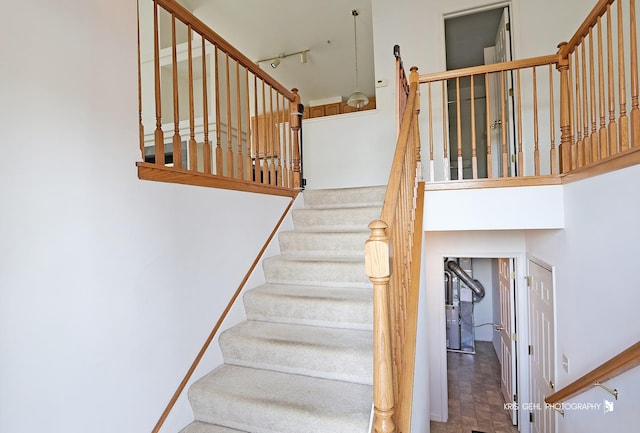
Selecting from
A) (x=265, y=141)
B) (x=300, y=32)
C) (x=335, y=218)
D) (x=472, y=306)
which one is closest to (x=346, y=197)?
(x=335, y=218)

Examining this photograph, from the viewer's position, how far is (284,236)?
8.74ft

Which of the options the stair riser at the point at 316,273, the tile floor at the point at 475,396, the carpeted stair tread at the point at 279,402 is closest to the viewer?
the carpeted stair tread at the point at 279,402

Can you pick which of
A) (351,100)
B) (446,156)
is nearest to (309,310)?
(446,156)

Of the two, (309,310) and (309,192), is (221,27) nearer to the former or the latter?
(309,192)

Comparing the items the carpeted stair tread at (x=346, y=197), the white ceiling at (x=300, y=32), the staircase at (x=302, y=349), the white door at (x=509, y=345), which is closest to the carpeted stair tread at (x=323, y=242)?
the staircase at (x=302, y=349)

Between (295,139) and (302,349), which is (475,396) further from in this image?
(295,139)

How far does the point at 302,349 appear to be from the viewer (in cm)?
177

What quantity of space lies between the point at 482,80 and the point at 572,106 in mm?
3502

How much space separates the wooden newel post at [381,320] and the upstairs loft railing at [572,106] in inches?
48.7

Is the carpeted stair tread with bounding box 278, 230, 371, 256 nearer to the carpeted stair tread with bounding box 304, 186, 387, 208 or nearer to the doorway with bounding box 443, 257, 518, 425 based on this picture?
the carpeted stair tread with bounding box 304, 186, 387, 208

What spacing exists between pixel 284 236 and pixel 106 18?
1.76 m

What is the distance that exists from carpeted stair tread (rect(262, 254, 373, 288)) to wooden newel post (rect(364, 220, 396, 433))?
1.05m

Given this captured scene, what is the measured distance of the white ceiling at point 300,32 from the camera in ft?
14.5

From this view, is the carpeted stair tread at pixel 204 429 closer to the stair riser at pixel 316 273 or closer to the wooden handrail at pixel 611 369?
the stair riser at pixel 316 273
